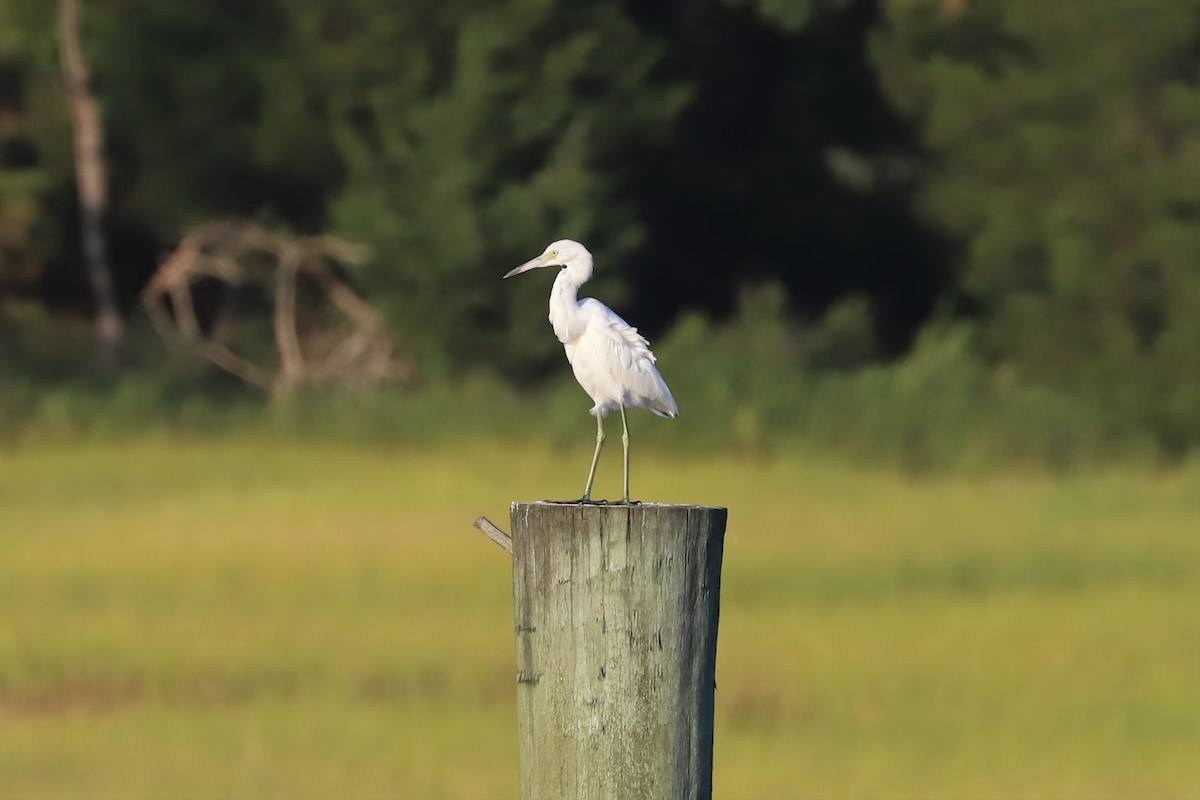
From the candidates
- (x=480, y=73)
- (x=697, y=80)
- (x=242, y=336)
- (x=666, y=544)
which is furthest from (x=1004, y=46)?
(x=666, y=544)

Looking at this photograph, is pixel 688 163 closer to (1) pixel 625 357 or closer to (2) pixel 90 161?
(2) pixel 90 161

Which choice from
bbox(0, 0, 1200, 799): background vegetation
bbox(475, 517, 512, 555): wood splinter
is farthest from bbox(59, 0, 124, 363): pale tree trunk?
bbox(475, 517, 512, 555): wood splinter

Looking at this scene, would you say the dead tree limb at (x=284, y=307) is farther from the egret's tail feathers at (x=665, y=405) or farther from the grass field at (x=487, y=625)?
the egret's tail feathers at (x=665, y=405)

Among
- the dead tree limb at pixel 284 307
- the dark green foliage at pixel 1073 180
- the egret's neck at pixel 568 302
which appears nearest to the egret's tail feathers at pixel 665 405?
the egret's neck at pixel 568 302

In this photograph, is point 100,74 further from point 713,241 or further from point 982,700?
point 982,700

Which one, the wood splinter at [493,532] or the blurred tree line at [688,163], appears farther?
the blurred tree line at [688,163]

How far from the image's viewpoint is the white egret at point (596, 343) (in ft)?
16.3

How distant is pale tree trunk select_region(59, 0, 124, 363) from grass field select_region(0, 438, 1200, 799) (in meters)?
5.41

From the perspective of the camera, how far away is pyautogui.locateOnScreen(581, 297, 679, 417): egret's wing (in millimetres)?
4973

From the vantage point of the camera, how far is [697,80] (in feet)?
92.3

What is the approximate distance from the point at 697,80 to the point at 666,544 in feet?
79.9

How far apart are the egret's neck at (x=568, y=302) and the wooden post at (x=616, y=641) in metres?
0.75

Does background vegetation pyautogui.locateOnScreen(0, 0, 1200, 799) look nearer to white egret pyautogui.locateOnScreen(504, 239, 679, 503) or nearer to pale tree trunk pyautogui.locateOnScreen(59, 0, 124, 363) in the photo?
pale tree trunk pyautogui.locateOnScreen(59, 0, 124, 363)

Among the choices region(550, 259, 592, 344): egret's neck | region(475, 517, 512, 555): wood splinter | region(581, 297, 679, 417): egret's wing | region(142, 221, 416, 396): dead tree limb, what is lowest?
region(475, 517, 512, 555): wood splinter
